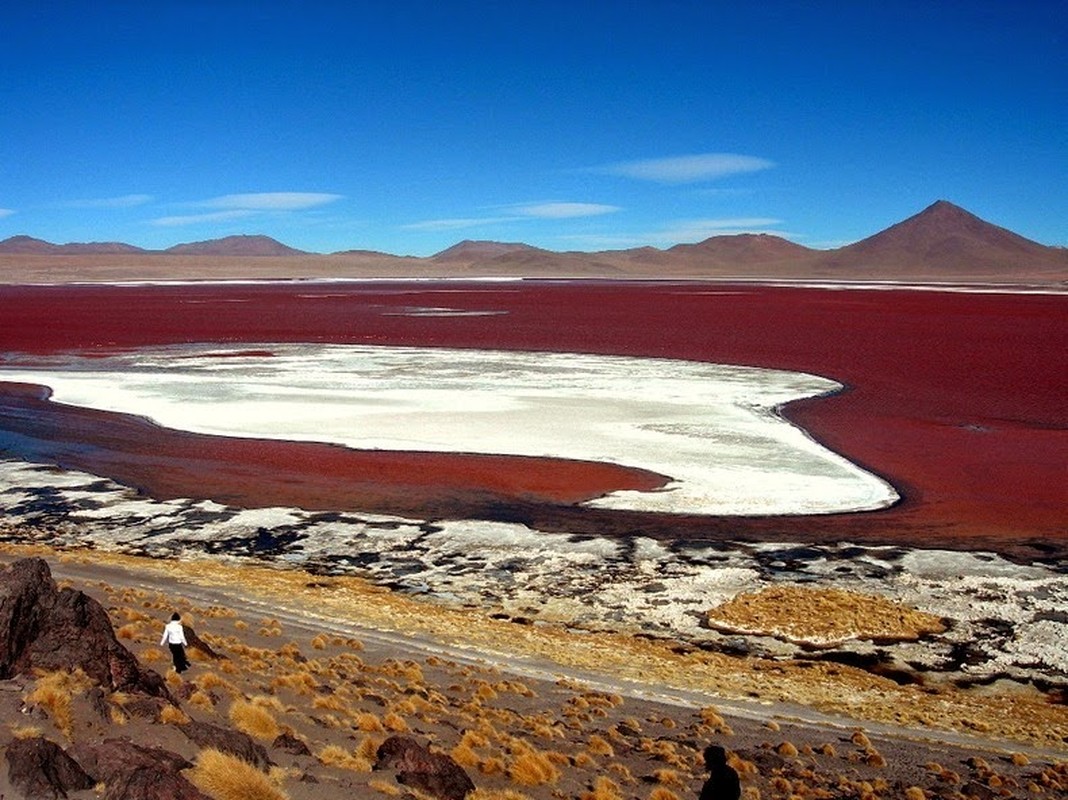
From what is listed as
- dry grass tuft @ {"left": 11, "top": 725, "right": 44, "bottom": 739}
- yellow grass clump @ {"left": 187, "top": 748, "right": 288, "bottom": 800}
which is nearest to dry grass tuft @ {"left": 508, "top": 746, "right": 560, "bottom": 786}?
yellow grass clump @ {"left": 187, "top": 748, "right": 288, "bottom": 800}

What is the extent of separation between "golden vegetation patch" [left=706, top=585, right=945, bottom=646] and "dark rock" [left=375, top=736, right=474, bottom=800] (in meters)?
6.58

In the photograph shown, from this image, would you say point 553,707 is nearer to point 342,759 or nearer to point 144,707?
point 342,759

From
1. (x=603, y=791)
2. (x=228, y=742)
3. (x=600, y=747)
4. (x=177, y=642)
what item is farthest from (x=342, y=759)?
(x=600, y=747)

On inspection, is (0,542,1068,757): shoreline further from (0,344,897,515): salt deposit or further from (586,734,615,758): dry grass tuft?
(0,344,897,515): salt deposit

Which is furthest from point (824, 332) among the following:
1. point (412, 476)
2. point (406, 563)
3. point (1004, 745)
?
point (1004, 745)

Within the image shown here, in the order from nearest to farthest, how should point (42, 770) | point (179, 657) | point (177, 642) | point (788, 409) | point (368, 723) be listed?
point (42, 770) → point (368, 723) → point (177, 642) → point (179, 657) → point (788, 409)

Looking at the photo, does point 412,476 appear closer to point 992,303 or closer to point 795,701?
point 795,701

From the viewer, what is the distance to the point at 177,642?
977 cm

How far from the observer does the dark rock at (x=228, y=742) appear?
303 inches

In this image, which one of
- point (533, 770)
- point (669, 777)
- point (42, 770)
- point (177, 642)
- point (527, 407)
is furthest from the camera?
point (527, 407)

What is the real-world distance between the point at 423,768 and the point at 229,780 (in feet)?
5.95

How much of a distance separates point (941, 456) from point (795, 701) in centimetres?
1469

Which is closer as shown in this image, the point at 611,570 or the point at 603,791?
the point at 603,791

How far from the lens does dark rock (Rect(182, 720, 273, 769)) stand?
7.69m
